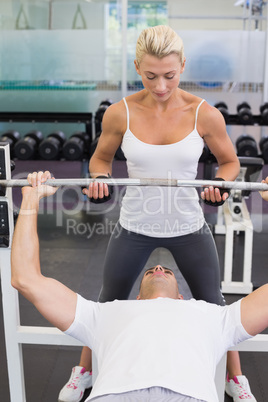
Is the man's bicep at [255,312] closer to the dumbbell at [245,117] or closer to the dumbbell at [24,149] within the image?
the dumbbell at [24,149]

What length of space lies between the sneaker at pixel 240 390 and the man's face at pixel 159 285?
612 millimetres

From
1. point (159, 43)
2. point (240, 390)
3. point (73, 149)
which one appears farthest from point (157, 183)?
point (73, 149)

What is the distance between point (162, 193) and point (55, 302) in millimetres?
552

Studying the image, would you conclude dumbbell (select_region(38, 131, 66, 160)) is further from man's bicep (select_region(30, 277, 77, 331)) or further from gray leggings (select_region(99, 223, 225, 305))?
man's bicep (select_region(30, 277, 77, 331))

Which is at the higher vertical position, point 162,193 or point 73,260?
point 162,193

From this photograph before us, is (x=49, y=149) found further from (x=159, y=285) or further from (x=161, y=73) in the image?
(x=159, y=285)

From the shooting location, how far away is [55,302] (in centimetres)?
138

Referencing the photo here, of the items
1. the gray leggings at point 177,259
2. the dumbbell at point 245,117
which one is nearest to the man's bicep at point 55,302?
the gray leggings at point 177,259

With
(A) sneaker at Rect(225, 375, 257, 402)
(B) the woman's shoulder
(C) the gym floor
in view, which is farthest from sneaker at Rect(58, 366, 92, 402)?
(B) the woman's shoulder

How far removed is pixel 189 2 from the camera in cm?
611

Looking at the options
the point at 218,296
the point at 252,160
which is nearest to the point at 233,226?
the point at 252,160

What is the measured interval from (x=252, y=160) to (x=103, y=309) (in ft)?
6.72

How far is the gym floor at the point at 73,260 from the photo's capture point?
219cm

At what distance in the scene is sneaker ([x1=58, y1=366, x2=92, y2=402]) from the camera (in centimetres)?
198
